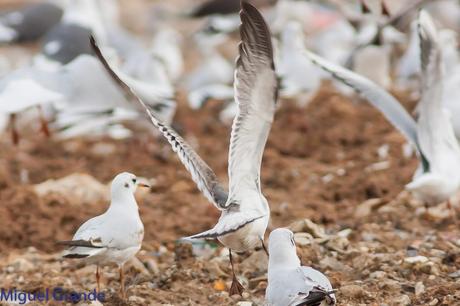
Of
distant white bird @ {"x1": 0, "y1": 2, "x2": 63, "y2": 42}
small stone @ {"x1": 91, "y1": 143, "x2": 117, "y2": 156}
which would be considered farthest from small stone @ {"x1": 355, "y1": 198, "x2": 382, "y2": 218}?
distant white bird @ {"x1": 0, "y1": 2, "x2": 63, "y2": 42}

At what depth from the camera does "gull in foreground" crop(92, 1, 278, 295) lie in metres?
6.11

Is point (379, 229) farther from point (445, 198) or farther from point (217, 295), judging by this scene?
point (217, 295)

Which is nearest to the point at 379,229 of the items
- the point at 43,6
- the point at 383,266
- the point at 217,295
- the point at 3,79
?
the point at 383,266

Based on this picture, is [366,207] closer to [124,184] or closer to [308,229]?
[308,229]

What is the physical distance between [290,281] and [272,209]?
12.6ft

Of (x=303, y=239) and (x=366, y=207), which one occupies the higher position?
(x=303, y=239)

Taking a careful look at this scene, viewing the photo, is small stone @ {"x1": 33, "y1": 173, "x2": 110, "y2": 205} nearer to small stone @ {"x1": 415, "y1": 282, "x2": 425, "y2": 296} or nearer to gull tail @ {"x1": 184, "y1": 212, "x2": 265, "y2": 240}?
gull tail @ {"x1": 184, "y1": 212, "x2": 265, "y2": 240}

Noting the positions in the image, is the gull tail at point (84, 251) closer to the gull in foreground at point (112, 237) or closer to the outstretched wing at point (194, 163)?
the gull in foreground at point (112, 237)

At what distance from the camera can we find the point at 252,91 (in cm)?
620

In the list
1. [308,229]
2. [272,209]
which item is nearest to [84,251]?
[308,229]

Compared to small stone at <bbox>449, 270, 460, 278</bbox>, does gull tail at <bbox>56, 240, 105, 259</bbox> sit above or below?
above

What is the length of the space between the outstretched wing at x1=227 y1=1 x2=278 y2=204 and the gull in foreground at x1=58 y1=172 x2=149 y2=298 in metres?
0.69

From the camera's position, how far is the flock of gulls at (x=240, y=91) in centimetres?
616

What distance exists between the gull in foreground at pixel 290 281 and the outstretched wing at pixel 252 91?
629 millimetres
